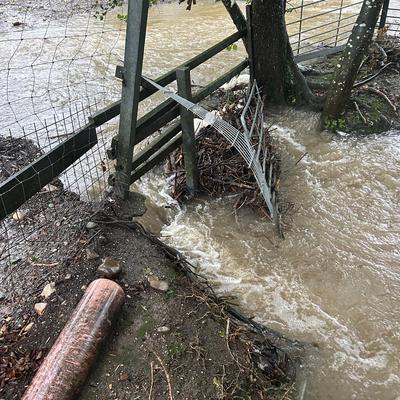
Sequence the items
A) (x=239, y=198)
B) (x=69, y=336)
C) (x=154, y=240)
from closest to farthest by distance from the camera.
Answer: (x=69, y=336)
(x=154, y=240)
(x=239, y=198)

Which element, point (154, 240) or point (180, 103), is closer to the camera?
point (154, 240)

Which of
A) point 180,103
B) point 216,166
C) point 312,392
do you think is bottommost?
point 312,392

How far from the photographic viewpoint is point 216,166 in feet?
17.3

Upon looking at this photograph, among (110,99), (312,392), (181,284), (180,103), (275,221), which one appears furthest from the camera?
(110,99)

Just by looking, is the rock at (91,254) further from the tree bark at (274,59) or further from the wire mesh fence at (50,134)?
the tree bark at (274,59)

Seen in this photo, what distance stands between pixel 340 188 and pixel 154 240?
107 inches

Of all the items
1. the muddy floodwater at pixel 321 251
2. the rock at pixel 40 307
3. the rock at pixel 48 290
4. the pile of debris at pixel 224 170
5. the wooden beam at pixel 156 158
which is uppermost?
the wooden beam at pixel 156 158

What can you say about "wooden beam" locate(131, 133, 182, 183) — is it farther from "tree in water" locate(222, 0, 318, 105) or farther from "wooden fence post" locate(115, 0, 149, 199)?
"tree in water" locate(222, 0, 318, 105)

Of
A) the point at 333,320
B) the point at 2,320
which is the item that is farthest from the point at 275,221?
the point at 2,320

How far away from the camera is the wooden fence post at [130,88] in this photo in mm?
3375

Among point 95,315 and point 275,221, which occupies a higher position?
point 95,315

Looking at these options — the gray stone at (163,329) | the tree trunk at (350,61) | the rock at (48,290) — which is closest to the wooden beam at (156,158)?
the rock at (48,290)

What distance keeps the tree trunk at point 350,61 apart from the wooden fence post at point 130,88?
11.3 ft

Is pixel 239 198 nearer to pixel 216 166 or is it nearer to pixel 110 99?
pixel 216 166
